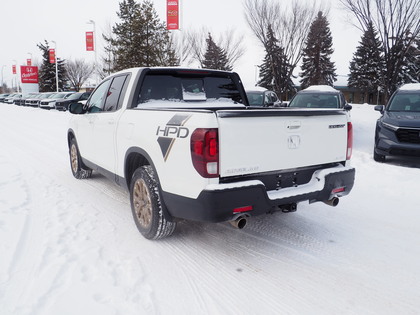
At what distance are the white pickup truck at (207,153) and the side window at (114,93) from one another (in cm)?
2

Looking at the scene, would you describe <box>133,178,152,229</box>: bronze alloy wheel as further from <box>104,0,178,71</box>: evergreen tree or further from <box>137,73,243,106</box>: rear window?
<box>104,0,178,71</box>: evergreen tree

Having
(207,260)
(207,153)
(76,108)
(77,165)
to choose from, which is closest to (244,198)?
(207,153)

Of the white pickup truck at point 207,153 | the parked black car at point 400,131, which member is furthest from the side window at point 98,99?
the parked black car at point 400,131

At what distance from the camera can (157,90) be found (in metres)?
4.41

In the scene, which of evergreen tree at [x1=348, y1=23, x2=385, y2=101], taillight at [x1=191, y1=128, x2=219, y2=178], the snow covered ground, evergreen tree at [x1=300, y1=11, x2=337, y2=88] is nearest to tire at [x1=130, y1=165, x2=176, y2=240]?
the snow covered ground

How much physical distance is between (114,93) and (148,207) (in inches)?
75.9

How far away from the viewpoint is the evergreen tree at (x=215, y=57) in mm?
31500

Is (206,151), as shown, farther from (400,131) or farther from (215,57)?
(215,57)

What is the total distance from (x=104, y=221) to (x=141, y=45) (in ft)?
74.3

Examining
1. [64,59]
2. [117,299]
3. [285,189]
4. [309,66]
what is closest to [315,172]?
[285,189]

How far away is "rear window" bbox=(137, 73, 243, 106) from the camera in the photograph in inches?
171

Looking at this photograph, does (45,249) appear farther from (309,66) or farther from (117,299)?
(309,66)

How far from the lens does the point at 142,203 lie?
12.5 ft

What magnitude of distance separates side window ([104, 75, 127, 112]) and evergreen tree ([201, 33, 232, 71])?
89.3ft
